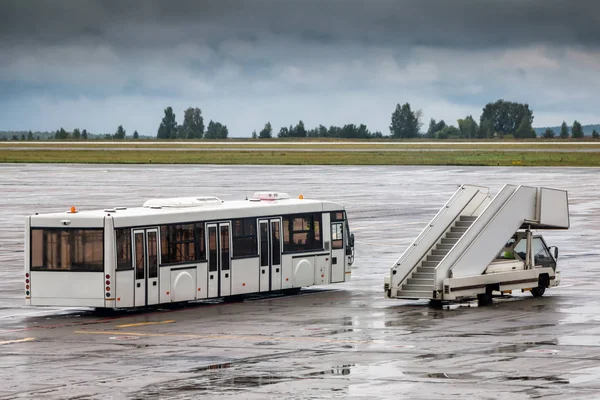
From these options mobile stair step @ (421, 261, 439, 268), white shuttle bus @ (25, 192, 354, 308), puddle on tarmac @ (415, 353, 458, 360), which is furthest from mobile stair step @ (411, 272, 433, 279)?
puddle on tarmac @ (415, 353, 458, 360)

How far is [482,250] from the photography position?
1380 inches

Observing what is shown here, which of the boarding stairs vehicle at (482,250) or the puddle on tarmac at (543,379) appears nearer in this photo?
the puddle on tarmac at (543,379)

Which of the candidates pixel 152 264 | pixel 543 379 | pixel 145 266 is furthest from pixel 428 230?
pixel 543 379

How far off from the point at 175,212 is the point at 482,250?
29.3 ft

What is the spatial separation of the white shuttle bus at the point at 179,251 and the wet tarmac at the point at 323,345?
62cm

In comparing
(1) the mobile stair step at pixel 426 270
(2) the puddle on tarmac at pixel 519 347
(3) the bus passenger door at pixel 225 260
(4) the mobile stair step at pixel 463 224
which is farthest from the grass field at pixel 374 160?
(2) the puddle on tarmac at pixel 519 347

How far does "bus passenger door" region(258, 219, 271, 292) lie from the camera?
120 ft

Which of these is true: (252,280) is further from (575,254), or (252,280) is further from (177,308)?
(575,254)

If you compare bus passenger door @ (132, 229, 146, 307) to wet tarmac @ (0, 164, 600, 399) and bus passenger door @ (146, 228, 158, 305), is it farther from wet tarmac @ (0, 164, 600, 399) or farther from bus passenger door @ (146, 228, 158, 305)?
wet tarmac @ (0, 164, 600, 399)

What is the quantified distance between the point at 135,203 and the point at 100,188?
61.7 ft

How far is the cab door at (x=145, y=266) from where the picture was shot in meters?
33.1

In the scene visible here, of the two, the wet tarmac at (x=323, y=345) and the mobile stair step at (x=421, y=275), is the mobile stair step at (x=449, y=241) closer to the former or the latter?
the mobile stair step at (x=421, y=275)

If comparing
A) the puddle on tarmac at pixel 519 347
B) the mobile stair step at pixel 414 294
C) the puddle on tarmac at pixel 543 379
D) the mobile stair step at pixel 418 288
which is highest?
the mobile stair step at pixel 418 288

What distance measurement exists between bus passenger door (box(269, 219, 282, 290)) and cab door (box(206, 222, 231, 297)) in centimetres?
173
